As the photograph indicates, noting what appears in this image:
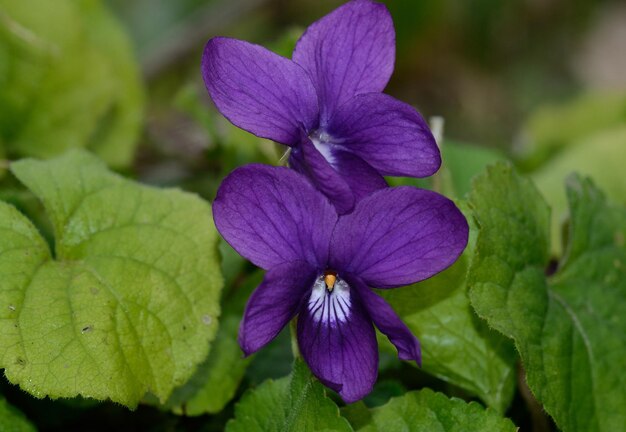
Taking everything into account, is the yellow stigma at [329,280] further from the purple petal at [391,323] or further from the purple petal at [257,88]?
the purple petal at [257,88]

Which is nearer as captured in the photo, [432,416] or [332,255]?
[332,255]

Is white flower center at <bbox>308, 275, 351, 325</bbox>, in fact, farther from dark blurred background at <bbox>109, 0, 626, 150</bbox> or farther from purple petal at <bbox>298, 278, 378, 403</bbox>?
dark blurred background at <bbox>109, 0, 626, 150</bbox>

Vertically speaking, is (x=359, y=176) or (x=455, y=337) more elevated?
(x=359, y=176)

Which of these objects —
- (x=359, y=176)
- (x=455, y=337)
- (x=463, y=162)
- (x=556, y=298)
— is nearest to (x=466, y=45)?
(x=463, y=162)

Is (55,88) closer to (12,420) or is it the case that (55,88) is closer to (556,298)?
(12,420)

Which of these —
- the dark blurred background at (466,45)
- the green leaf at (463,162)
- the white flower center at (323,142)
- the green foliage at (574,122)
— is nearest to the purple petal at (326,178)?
the white flower center at (323,142)

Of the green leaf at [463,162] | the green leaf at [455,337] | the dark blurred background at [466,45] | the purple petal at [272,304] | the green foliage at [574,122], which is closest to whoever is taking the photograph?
the purple petal at [272,304]
